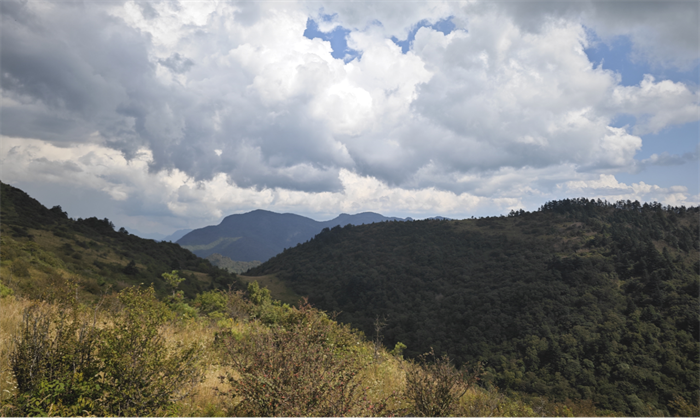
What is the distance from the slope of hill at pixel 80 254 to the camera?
20.9 meters

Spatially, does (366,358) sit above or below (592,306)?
above

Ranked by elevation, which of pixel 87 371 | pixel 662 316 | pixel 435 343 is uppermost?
pixel 87 371

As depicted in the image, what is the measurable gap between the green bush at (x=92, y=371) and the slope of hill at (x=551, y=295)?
57322 millimetres

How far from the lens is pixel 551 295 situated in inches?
2648

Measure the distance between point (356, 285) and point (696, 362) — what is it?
229 ft

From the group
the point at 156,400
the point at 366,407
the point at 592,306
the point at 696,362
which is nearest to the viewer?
Answer: the point at 156,400

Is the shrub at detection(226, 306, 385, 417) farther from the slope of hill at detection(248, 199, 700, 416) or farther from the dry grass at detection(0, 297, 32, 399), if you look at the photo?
the slope of hill at detection(248, 199, 700, 416)

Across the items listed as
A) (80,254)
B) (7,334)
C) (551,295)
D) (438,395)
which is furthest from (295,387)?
(551,295)

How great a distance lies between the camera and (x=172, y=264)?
50781mm

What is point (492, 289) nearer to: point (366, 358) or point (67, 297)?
point (366, 358)

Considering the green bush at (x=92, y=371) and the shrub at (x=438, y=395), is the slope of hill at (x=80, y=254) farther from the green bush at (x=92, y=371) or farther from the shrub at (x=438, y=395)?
the shrub at (x=438, y=395)

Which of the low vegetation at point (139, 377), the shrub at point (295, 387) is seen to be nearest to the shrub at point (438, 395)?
the low vegetation at point (139, 377)

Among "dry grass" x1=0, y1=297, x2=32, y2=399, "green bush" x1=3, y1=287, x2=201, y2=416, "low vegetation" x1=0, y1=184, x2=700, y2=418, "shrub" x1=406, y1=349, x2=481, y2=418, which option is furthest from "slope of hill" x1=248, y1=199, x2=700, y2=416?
"dry grass" x1=0, y1=297, x2=32, y2=399

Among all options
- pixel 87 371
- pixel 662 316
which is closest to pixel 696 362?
pixel 662 316
